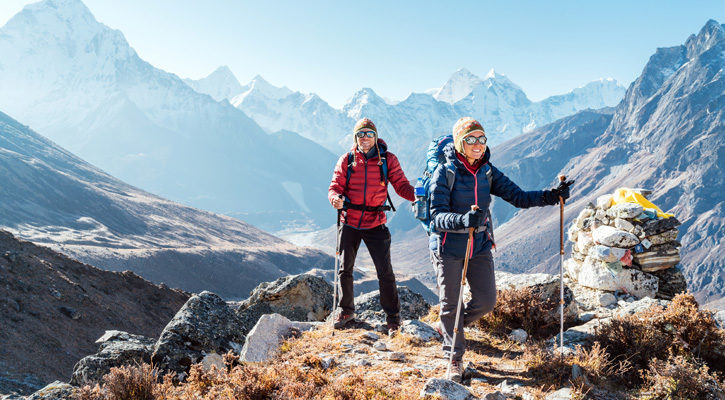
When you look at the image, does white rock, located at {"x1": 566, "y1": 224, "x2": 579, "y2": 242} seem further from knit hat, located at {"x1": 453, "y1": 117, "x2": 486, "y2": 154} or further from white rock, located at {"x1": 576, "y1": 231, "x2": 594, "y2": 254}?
knit hat, located at {"x1": 453, "y1": 117, "x2": 486, "y2": 154}

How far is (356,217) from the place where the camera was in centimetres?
686

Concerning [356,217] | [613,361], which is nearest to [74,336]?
[356,217]

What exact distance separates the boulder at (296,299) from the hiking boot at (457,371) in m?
7.71

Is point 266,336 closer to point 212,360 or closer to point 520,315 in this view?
point 212,360

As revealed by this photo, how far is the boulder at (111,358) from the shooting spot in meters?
6.02

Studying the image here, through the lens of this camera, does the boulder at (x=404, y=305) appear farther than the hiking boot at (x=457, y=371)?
Yes

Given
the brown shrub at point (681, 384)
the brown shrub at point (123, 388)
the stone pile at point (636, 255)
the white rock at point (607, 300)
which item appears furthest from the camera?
the stone pile at point (636, 255)

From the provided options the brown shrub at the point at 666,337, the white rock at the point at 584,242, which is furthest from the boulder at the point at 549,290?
the white rock at the point at 584,242

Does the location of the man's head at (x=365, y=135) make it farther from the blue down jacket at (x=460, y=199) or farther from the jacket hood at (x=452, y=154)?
the blue down jacket at (x=460, y=199)

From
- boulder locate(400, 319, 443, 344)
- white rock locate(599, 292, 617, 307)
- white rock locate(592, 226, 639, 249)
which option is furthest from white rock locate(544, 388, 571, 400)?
white rock locate(592, 226, 639, 249)

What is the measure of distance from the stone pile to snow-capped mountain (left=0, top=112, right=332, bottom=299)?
8877 cm

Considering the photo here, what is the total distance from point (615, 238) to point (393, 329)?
6.51 meters

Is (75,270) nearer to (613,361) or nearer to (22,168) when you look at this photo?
(613,361)

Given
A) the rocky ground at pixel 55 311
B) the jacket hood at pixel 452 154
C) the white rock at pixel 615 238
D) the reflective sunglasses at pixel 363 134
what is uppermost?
the reflective sunglasses at pixel 363 134
